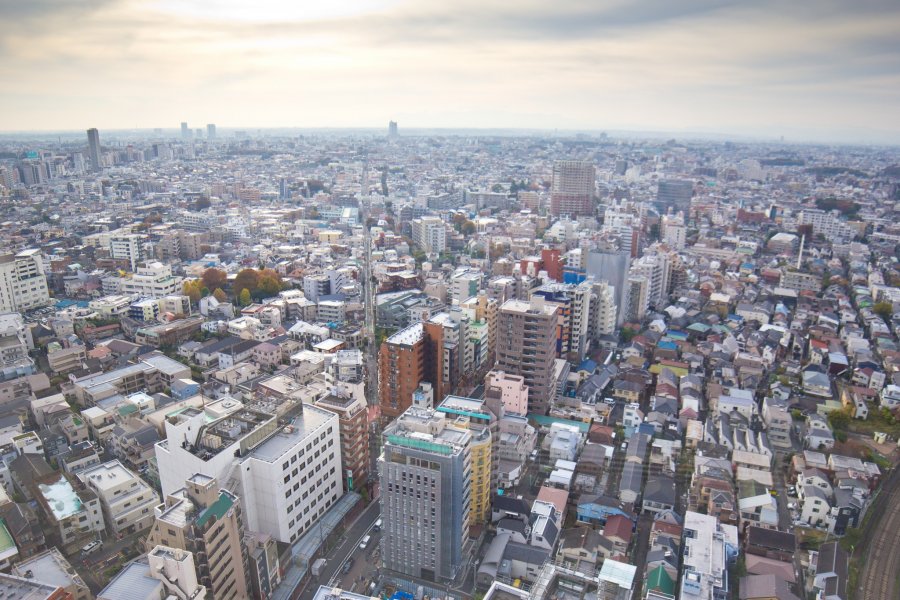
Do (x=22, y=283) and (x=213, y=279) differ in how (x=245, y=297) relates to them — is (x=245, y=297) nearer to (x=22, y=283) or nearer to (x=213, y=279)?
(x=213, y=279)

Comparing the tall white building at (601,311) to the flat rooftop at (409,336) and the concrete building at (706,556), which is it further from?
the concrete building at (706,556)

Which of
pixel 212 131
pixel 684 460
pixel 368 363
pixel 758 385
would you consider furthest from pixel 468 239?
pixel 212 131

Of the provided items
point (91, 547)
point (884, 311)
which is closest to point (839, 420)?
point (884, 311)

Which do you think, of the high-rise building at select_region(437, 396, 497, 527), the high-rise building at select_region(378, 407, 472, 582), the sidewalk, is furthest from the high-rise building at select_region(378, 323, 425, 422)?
the high-rise building at select_region(378, 407, 472, 582)

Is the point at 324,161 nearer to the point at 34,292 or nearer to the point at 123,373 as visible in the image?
the point at 34,292

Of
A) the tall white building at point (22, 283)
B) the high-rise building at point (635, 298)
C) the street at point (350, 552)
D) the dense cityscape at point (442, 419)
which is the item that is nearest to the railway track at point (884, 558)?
the dense cityscape at point (442, 419)
